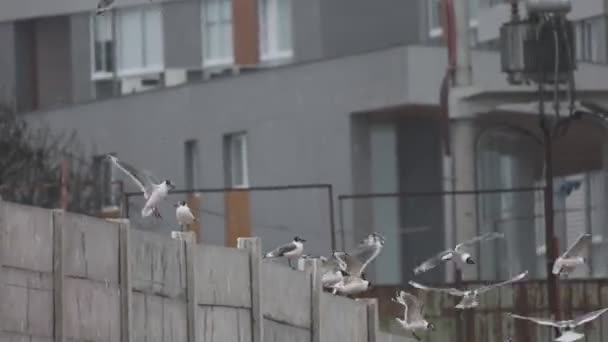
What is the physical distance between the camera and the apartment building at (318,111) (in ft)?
167

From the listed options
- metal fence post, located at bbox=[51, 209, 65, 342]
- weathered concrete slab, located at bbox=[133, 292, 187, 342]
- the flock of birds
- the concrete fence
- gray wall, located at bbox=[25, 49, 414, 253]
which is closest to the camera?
the concrete fence

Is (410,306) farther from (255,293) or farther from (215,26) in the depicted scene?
(215,26)

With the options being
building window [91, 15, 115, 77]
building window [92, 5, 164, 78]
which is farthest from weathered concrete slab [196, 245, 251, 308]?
building window [91, 15, 115, 77]

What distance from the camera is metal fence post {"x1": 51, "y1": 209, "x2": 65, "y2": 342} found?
18.6 metres

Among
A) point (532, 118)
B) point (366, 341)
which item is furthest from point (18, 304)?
point (532, 118)

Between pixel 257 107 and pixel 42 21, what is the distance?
11.7 metres

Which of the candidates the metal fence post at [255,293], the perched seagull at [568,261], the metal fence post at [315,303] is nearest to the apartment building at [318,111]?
the perched seagull at [568,261]

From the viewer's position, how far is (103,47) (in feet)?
224

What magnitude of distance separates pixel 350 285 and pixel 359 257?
2.03 meters

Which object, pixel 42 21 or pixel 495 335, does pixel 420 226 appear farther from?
pixel 495 335

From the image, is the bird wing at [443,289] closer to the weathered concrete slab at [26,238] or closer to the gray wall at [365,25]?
the weathered concrete slab at [26,238]

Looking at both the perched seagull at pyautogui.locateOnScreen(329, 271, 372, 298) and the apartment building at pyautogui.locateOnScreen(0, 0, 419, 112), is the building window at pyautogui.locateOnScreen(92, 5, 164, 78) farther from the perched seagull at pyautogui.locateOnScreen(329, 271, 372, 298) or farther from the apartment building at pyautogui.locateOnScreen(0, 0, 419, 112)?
the perched seagull at pyautogui.locateOnScreen(329, 271, 372, 298)

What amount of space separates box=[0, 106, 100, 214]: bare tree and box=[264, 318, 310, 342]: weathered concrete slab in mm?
25742

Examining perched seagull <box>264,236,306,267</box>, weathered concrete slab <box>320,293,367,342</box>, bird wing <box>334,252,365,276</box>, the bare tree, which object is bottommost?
weathered concrete slab <box>320,293,367,342</box>
